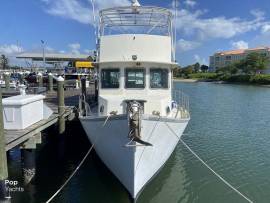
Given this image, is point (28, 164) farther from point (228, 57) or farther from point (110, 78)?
point (228, 57)

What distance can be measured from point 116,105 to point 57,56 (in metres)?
55.5

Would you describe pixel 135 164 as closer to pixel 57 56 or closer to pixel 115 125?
pixel 115 125

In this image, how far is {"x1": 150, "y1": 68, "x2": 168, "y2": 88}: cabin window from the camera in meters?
12.9

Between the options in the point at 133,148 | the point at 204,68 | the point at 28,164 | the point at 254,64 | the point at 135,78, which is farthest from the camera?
the point at 204,68

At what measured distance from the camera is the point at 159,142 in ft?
35.1

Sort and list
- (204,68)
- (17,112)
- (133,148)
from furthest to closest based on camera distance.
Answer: (204,68) < (17,112) < (133,148)

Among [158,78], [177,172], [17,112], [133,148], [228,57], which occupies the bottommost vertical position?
[177,172]

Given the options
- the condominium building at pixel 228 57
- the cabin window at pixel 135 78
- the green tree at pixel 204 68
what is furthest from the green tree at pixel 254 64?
the cabin window at pixel 135 78

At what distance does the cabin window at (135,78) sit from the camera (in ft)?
41.9

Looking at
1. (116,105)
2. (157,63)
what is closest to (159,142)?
(116,105)

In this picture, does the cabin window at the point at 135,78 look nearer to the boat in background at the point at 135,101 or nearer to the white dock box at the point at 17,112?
the boat in background at the point at 135,101

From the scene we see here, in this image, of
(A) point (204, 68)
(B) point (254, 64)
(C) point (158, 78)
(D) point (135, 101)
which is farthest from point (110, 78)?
(A) point (204, 68)

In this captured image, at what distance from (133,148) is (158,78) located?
4.20 meters

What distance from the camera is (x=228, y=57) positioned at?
17288 centimetres
